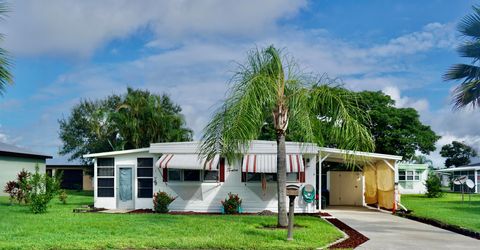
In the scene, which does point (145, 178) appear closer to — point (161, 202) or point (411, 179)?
point (161, 202)

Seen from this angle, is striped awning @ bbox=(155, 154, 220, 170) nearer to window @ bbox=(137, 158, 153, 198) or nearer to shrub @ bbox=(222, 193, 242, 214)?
window @ bbox=(137, 158, 153, 198)

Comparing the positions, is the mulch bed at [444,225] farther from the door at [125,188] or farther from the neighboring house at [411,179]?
the neighboring house at [411,179]

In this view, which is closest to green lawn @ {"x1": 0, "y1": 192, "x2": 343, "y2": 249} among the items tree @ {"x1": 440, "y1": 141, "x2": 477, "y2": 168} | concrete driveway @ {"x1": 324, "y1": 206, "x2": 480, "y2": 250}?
concrete driveway @ {"x1": 324, "y1": 206, "x2": 480, "y2": 250}

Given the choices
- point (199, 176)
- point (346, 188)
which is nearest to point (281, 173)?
point (199, 176)

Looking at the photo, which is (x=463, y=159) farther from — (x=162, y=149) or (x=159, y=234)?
(x=159, y=234)

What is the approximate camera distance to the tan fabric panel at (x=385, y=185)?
2020cm

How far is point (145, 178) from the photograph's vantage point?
19.4 m

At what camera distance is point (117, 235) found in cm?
1144

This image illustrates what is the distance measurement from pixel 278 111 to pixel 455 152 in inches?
2322

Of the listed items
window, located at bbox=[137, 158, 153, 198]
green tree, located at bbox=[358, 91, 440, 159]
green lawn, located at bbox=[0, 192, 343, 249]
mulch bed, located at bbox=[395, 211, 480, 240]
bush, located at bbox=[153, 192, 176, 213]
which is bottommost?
mulch bed, located at bbox=[395, 211, 480, 240]

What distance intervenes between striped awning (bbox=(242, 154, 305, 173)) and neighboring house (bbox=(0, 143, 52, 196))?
1588 cm

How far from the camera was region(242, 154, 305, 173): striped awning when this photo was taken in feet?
57.5

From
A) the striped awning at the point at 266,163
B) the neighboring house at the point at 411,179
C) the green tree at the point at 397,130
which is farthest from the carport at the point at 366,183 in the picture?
the neighboring house at the point at 411,179

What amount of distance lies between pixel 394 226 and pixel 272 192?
5.09 m
